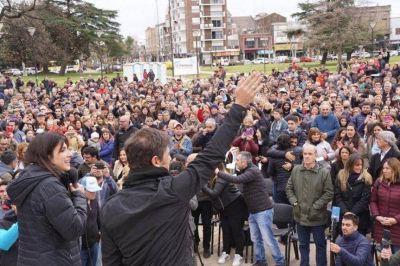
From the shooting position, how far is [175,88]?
72.4 ft

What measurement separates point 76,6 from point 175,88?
3597cm

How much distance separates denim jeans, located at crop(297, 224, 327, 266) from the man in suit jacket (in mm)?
1399

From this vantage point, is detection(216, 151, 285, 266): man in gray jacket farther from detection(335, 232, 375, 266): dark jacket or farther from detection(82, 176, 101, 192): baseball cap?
detection(82, 176, 101, 192): baseball cap

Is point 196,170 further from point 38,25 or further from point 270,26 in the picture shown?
point 270,26

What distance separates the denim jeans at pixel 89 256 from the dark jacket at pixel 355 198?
10.4 feet

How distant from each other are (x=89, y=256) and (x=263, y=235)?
2292mm

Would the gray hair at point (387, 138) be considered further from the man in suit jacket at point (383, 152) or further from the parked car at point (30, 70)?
the parked car at point (30, 70)

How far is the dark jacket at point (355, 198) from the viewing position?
5.97m

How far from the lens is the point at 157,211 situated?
223cm

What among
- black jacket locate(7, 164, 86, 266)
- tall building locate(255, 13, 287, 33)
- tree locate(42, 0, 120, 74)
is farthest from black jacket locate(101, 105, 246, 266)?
tall building locate(255, 13, 287, 33)

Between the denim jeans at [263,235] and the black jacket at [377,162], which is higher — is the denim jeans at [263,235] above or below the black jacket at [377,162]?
below

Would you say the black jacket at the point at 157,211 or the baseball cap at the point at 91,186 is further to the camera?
the baseball cap at the point at 91,186

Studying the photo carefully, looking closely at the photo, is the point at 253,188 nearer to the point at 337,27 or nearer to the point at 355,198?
the point at 355,198

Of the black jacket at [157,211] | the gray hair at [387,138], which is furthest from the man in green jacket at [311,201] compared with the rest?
the black jacket at [157,211]
